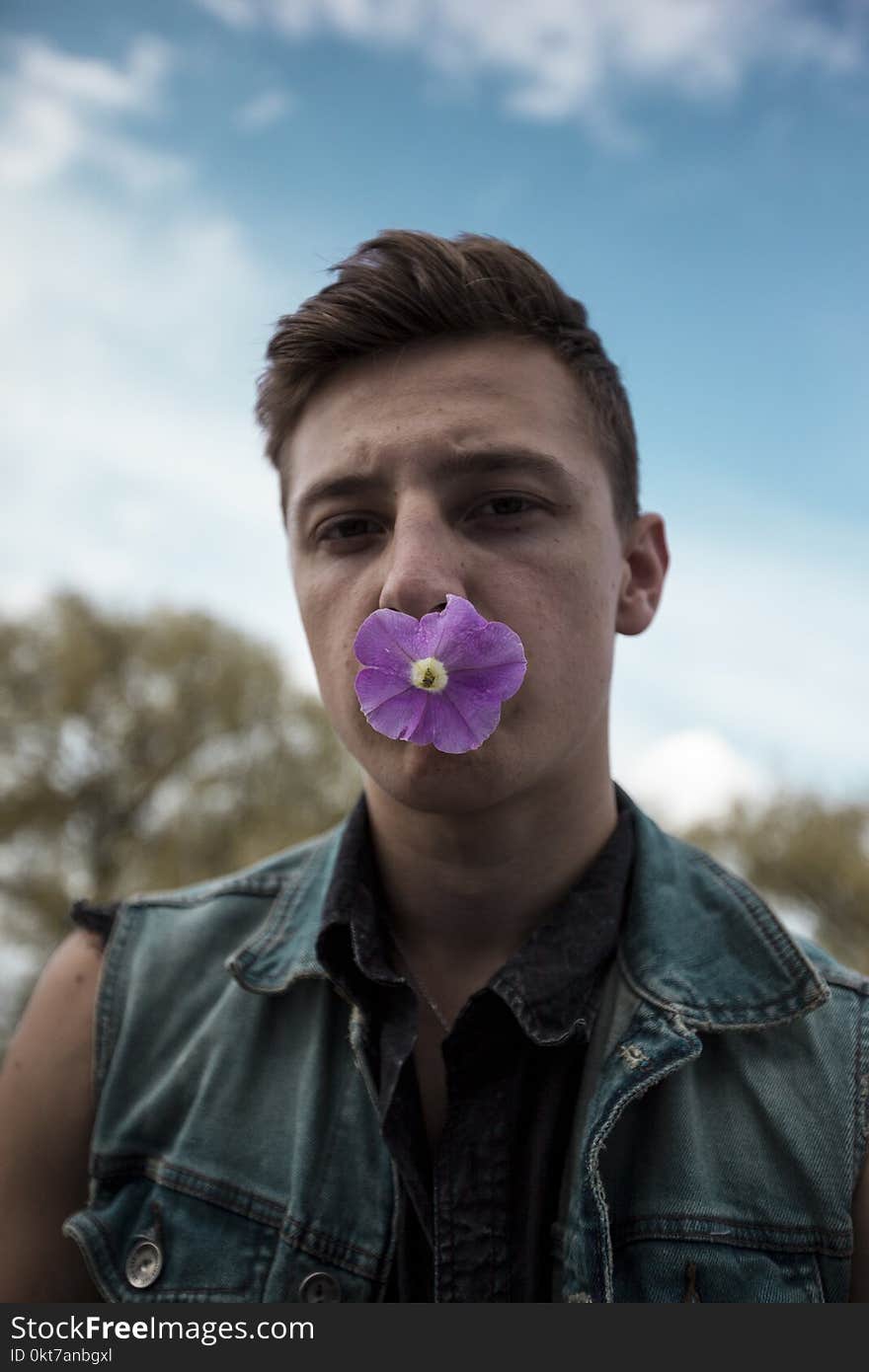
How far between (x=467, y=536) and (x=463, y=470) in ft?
0.59

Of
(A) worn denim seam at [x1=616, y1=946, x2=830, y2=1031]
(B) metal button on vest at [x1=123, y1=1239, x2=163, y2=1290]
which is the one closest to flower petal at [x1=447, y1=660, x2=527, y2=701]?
(A) worn denim seam at [x1=616, y1=946, x2=830, y2=1031]

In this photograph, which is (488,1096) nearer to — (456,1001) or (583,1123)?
(583,1123)

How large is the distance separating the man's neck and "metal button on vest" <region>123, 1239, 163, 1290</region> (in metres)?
1.03

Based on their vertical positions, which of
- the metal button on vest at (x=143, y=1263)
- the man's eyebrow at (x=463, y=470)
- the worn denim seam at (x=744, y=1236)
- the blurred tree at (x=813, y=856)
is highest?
the blurred tree at (x=813, y=856)

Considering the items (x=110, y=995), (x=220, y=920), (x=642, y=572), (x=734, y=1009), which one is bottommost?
(x=734, y=1009)

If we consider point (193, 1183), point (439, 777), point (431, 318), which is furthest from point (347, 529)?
point (193, 1183)

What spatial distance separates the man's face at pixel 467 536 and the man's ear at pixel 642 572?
9.1 inches

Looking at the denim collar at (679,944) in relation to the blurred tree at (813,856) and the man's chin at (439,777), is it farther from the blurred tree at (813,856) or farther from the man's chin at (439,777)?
the blurred tree at (813,856)

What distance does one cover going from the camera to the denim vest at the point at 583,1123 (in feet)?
7.74

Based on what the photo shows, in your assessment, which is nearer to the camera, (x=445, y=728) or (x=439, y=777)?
(x=445, y=728)

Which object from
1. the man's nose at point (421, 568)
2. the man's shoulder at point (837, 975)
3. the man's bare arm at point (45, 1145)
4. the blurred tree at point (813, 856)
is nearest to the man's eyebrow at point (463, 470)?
the man's nose at point (421, 568)

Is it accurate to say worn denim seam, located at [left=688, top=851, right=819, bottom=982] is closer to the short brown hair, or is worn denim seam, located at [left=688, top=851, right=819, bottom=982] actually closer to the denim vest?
the denim vest

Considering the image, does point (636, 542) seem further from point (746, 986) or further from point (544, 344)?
point (746, 986)

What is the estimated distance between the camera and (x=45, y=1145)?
2.78 m
